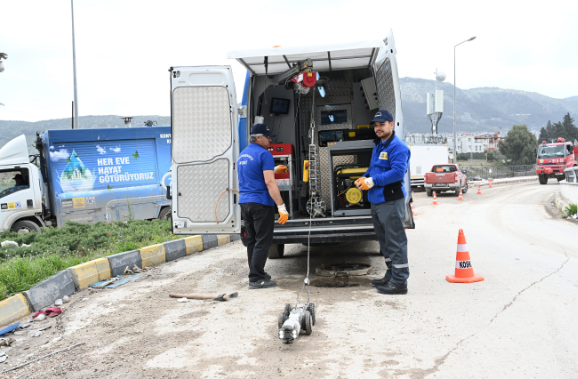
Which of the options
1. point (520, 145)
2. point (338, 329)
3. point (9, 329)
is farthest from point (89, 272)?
point (520, 145)

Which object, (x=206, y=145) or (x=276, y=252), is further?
(x=276, y=252)

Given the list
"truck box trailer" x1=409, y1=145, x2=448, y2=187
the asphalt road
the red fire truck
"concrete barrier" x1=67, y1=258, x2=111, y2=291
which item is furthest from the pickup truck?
"concrete barrier" x1=67, y1=258, x2=111, y2=291

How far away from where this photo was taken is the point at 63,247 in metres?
7.70

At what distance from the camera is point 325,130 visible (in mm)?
8664

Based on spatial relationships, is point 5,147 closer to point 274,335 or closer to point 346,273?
point 346,273

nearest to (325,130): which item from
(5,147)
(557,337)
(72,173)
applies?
(557,337)

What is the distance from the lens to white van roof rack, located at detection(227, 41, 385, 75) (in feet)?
18.3

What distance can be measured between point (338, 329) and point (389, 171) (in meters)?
1.90

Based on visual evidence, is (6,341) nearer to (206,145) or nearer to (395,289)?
(206,145)

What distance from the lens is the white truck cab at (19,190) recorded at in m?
11.1

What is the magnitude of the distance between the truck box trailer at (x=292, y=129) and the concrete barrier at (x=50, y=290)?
1.56 meters

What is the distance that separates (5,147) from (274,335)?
10.7 metres

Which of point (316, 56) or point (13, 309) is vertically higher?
A: point (316, 56)

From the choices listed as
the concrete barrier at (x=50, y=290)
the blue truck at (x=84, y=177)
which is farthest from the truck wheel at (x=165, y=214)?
the concrete barrier at (x=50, y=290)
